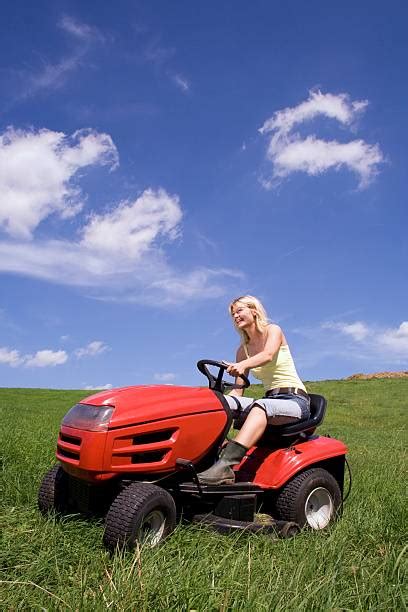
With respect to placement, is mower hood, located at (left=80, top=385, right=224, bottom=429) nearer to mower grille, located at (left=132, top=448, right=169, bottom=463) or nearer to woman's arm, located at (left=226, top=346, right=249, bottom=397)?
mower grille, located at (left=132, top=448, right=169, bottom=463)

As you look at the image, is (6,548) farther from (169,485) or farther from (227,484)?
(227,484)

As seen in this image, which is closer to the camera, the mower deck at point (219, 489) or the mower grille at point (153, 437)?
the mower grille at point (153, 437)

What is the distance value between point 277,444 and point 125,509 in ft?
5.92

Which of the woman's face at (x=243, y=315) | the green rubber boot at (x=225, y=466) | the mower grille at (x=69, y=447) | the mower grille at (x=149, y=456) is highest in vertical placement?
the woman's face at (x=243, y=315)

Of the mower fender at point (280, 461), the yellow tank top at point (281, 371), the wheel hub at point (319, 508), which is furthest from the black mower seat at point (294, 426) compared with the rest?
the wheel hub at point (319, 508)

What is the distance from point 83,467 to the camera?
156 inches

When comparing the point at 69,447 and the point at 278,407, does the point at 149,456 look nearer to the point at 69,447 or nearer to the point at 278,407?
the point at 69,447

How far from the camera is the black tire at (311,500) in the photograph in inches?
183

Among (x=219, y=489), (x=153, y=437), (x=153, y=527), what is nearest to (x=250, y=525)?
(x=219, y=489)

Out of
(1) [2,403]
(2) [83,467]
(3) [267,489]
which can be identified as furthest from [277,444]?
(1) [2,403]

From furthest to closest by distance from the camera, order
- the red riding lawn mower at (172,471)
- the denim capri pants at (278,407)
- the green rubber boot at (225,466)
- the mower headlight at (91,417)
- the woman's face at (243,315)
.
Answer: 1. the woman's face at (243,315)
2. the denim capri pants at (278,407)
3. the green rubber boot at (225,466)
4. the mower headlight at (91,417)
5. the red riding lawn mower at (172,471)

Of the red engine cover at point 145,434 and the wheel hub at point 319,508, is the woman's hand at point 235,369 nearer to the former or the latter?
the red engine cover at point 145,434

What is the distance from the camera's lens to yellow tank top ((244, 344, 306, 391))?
202 inches

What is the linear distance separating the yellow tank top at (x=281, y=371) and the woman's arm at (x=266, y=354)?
0.19 m
